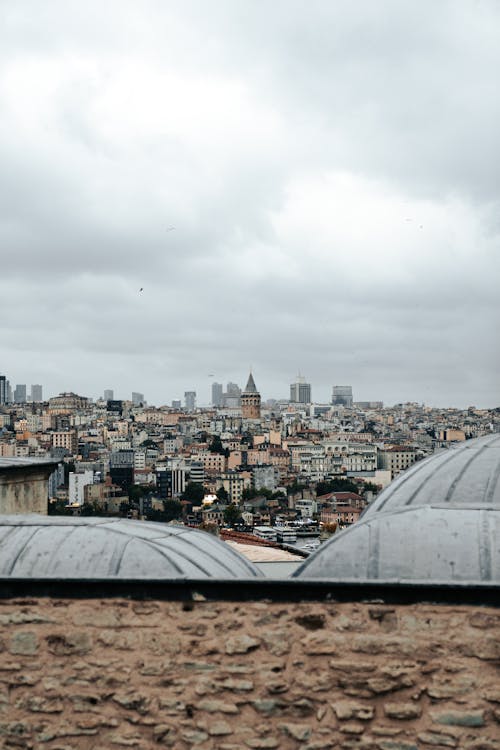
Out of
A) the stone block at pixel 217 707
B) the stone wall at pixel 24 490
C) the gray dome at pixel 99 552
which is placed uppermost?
the stone wall at pixel 24 490

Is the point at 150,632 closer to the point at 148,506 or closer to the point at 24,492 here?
the point at 24,492

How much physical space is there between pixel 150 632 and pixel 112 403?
19579cm

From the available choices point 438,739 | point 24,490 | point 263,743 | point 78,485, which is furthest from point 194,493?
point 438,739

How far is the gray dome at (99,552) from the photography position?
491 centimetres

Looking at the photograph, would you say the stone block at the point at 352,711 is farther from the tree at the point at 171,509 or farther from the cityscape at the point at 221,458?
the tree at the point at 171,509

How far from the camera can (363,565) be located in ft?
15.6

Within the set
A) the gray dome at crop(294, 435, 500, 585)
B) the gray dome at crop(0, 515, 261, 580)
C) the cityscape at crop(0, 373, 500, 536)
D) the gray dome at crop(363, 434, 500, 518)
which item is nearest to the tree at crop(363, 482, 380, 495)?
the cityscape at crop(0, 373, 500, 536)

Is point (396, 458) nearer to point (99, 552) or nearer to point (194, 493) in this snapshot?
point (194, 493)

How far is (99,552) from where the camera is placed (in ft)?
16.4

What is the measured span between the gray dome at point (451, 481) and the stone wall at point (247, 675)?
5.40 feet

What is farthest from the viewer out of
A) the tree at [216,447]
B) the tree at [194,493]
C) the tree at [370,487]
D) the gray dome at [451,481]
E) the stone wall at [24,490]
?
the tree at [216,447]

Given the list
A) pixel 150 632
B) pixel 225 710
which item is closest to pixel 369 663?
pixel 225 710

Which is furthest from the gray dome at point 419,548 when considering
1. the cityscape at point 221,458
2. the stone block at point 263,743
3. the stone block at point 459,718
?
the cityscape at point 221,458

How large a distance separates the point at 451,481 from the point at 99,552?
263 centimetres
